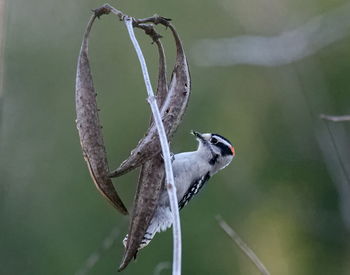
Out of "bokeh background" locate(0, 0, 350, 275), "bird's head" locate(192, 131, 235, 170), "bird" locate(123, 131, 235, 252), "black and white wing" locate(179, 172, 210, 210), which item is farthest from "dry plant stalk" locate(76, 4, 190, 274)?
"bokeh background" locate(0, 0, 350, 275)

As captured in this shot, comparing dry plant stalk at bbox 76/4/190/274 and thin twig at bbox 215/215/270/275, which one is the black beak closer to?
thin twig at bbox 215/215/270/275

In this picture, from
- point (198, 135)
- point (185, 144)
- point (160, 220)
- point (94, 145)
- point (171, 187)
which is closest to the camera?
point (171, 187)

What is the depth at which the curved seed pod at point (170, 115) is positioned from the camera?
2.32 metres

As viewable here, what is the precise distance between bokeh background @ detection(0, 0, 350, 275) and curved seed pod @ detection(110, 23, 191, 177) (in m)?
5.88

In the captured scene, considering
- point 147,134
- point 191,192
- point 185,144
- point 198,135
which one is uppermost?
point 147,134

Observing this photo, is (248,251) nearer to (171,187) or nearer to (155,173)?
(155,173)

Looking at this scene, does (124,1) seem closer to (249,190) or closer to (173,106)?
(249,190)

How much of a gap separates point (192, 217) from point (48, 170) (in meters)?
2.20

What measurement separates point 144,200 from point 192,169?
155 cm

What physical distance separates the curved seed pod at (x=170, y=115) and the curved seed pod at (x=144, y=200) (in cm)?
7

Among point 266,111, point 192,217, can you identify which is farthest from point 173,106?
point 266,111

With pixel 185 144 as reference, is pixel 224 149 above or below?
above

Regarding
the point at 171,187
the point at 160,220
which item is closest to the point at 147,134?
the point at 171,187

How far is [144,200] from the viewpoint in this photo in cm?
242
